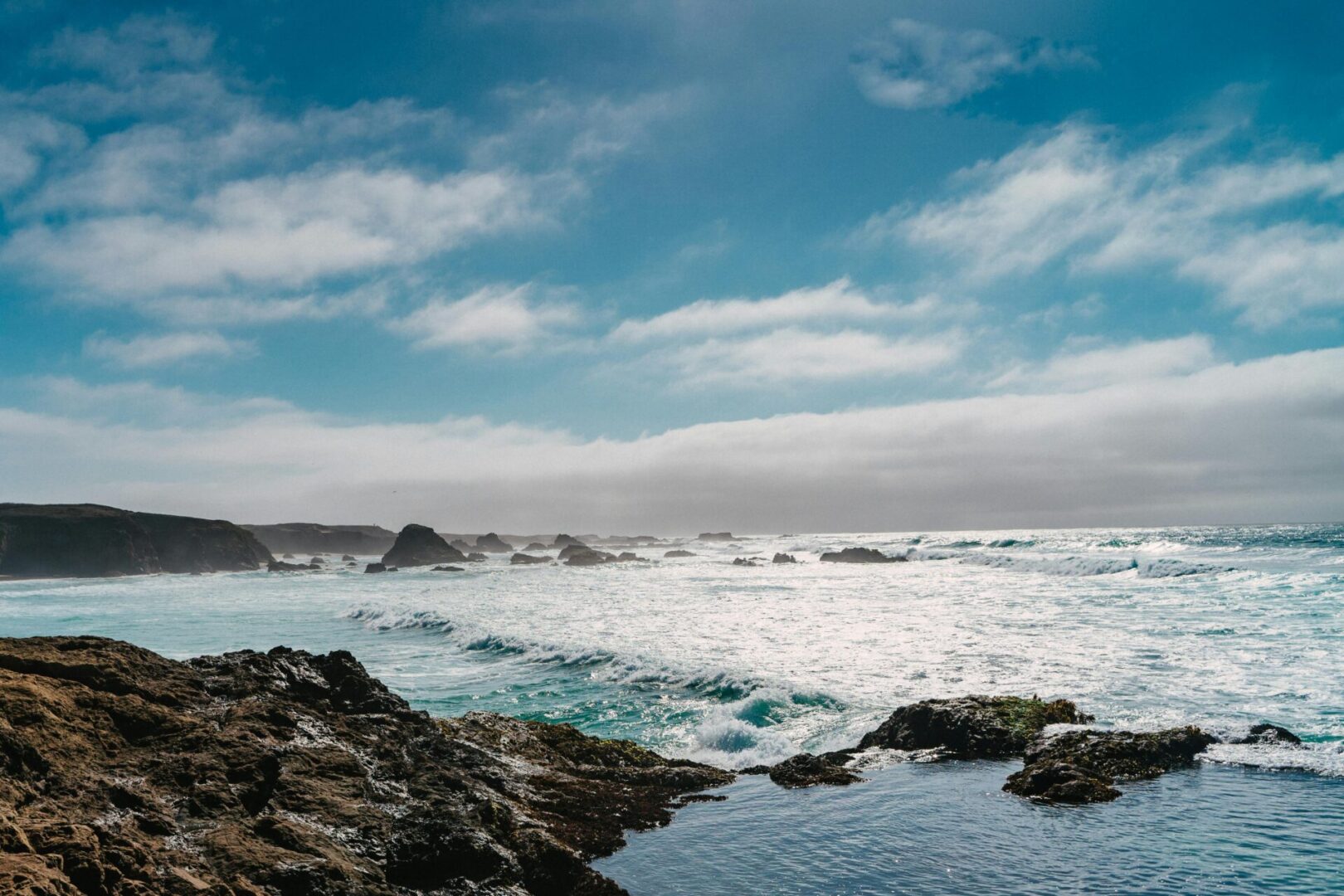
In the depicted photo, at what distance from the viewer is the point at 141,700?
6.79 meters

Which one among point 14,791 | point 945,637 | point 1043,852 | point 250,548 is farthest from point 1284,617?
point 250,548

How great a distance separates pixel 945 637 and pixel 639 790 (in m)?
16.8

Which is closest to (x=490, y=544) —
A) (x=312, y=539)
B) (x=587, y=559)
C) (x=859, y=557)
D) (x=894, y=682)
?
(x=312, y=539)

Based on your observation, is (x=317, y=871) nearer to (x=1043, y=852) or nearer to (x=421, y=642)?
(x=1043, y=852)

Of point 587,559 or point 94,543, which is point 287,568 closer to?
point 94,543

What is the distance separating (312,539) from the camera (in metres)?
168

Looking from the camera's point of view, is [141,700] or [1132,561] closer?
[141,700]

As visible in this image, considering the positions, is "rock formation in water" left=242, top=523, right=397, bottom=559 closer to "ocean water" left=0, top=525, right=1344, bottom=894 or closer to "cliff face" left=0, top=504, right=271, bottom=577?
"cliff face" left=0, top=504, right=271, bottom=577

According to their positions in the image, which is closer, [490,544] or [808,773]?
[808,773]

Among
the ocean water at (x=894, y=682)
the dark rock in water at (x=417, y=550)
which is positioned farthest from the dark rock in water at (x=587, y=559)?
the ocean water at (x=894, y=682)

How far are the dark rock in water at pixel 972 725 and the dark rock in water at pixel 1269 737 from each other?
220 cm

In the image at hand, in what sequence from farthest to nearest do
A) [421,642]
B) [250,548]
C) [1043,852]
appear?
1. [250,548]
2. [421,642]
3. [1043,852]

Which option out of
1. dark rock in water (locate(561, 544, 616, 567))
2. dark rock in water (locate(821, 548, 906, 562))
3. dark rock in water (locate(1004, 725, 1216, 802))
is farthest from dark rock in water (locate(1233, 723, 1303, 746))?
dark rock in water (locate(561, 544, 616, 567))

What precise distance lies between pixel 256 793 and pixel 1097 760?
408 inches
